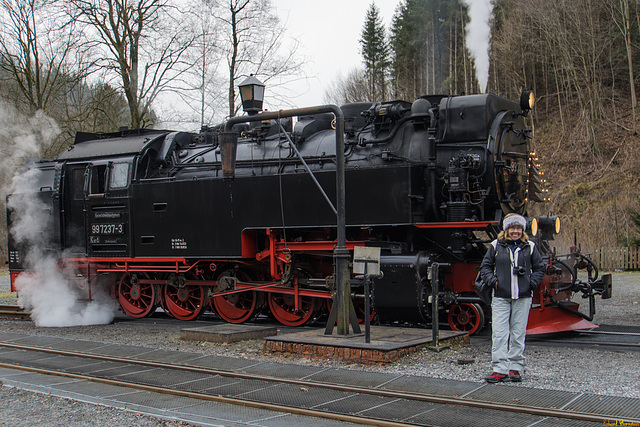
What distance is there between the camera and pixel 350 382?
249 inches

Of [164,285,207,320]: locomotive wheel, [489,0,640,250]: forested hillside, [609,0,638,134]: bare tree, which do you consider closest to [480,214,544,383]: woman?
[164,285,207,320]: locomotive wheel

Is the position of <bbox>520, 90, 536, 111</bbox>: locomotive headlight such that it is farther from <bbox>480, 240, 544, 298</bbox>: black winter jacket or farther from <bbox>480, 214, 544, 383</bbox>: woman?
<bbox>480, 240, 544, 298</bbox>: black winter jacket

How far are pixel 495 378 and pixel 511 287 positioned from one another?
915 mm

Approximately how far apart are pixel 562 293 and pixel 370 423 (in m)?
5.17

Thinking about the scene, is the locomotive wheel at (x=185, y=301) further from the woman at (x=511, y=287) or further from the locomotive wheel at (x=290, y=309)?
the woman at (x=511, y=287)

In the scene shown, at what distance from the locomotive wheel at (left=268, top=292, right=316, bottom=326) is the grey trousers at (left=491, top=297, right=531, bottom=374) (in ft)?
14.4

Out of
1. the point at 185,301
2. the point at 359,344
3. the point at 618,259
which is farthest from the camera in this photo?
the point at 618,259

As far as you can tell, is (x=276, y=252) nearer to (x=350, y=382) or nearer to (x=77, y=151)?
(x=350, y=382)

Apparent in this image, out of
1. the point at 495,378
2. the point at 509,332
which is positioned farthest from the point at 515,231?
the point at 495,378

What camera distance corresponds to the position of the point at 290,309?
10.9m

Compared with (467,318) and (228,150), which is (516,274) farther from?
(228,150)

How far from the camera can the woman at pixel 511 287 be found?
6180 mm

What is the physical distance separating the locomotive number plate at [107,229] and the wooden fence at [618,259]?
15.3 metres

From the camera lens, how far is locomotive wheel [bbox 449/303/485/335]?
879 cm
